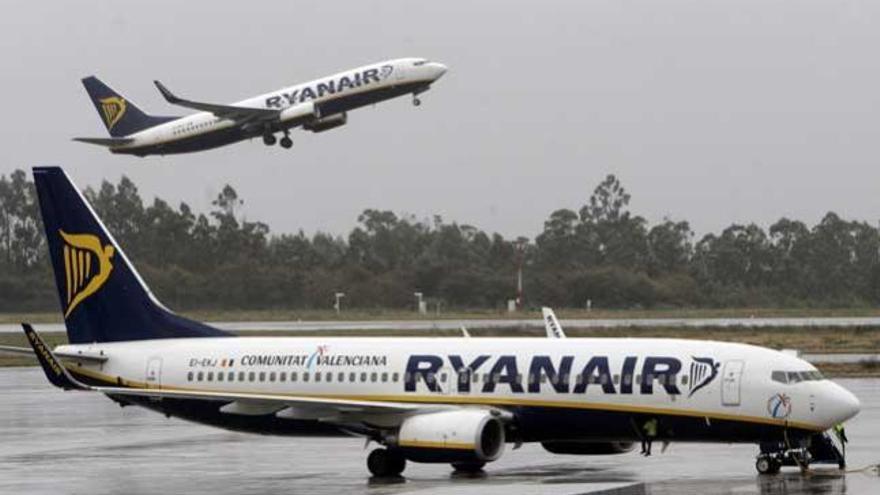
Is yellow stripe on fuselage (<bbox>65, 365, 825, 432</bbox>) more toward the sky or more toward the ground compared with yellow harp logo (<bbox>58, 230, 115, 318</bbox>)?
more toward the ground

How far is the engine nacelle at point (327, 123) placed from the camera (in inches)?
3521

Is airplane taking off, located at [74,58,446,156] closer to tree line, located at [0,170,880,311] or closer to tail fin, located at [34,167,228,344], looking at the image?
tree line, located at [0,170,880,311]

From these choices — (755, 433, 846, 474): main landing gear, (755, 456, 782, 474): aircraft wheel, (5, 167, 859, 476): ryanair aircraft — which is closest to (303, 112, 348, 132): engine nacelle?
(5, 167, 859, 476): ryanair aircraft

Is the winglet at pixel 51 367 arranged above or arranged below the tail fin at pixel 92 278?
below

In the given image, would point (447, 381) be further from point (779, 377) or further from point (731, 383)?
point (779, 377)

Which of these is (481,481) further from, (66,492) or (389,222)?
(389,222)

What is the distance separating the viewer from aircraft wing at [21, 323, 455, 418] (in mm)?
37250

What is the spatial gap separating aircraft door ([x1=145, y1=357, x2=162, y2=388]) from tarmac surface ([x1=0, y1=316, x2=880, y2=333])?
53.0 m

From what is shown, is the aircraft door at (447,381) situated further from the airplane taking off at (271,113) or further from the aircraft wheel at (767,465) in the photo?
the airplane taking off at (271,113)

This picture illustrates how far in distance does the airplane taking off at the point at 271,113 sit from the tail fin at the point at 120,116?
0.17 feet

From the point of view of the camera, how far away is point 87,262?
136ft

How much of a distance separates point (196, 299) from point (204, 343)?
2908 inches

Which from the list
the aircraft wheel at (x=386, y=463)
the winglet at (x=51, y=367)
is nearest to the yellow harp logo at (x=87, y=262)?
the winglet at (x=51, y=367)

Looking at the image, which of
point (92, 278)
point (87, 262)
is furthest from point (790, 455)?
point (87, 262)
